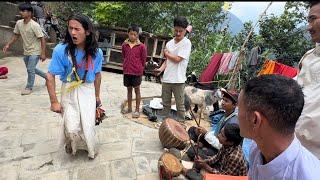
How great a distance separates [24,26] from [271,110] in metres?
6.50

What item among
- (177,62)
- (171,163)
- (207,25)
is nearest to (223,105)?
(171,163)

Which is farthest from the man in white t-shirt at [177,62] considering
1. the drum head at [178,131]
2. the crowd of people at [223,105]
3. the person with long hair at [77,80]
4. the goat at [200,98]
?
the person with long hair at [77,80]

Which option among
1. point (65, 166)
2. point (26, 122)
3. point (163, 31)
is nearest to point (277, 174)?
point (65, 166)

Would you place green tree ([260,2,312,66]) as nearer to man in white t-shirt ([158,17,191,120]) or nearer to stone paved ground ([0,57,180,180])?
man in white t-shirt ([158,17,191,120])

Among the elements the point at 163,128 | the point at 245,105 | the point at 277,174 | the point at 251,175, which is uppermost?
the point at 245,105

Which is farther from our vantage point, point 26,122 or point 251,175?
point 26,122

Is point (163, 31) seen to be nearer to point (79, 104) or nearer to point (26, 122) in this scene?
point (26, 122)

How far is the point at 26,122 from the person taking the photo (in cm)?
586

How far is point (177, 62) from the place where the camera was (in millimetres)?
5867

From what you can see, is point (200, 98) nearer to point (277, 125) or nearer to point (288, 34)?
point (288, 34)

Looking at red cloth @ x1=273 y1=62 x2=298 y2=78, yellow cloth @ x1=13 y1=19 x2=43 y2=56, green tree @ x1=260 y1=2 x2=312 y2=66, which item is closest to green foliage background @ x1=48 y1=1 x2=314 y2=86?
green tree @ x1=260 y1=2 x2=312 y2=66

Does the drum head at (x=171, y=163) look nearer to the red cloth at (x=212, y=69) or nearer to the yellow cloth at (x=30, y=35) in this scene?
the yellow cloth at (x=30, y=35)

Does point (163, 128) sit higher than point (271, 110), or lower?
lower

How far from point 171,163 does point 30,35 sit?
453 centimetres
